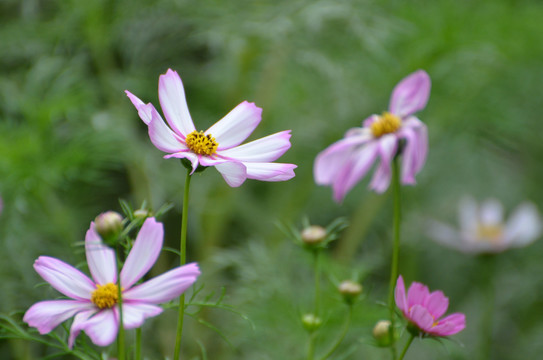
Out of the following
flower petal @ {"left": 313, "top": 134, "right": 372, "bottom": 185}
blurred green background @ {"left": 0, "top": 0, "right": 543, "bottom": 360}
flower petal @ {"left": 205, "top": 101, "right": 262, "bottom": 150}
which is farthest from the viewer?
blurred green background @ {"left": 0, "top": 0, "right": 543, "bottom": 360}

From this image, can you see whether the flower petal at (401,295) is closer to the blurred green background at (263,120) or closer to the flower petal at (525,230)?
the blurred green background at (263,120)

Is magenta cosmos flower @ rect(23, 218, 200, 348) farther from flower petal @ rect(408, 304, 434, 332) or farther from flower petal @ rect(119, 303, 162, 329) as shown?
flower petal @ rect(408, 304, 434, 332)

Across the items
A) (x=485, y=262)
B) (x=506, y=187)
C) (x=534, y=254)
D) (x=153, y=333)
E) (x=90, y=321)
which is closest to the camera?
(x=90, y=321)

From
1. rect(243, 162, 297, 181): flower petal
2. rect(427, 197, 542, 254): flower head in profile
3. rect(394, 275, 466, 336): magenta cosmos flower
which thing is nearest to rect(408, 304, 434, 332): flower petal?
rect(394, 275, 466, 336): magenta cosmos flower

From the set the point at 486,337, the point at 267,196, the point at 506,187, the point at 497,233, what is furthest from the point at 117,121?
the point at 506,187

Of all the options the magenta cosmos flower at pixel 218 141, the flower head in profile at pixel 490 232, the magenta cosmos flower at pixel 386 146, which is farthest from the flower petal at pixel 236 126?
the flower head in profile at pixel 490 232

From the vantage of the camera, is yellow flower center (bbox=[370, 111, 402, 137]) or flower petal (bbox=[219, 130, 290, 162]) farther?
yellow flower center (bbox=[370, 111, 402, 137])

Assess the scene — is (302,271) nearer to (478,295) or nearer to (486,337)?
(486,337)
